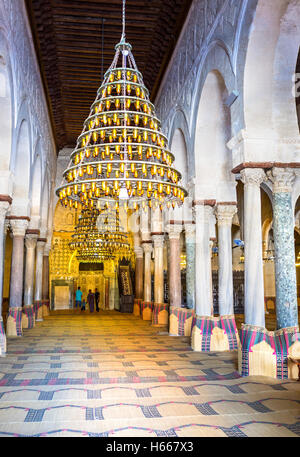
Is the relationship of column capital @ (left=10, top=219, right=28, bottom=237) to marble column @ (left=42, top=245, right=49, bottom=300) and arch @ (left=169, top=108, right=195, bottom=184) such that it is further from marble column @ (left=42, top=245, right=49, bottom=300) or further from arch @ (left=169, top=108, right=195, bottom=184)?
marble column @ (left=42, top=245, right=49, bottom=300)

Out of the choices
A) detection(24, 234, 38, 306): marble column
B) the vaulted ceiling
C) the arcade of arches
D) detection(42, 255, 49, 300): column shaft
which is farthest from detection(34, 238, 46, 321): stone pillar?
the vaulted ceiling

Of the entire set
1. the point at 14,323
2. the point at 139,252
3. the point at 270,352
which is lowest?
the point at 14,323

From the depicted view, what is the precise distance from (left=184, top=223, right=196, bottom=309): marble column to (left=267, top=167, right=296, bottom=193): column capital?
3833mm

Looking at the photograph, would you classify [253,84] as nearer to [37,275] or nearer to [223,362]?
[223,362]

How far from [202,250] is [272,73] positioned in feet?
11.5

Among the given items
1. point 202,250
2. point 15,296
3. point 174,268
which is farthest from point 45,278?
point 202,250

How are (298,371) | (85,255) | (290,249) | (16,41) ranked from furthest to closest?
(85,255), (16,41), (290,249), (298,371)

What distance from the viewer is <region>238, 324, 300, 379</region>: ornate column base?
199 inches

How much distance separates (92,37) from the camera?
9992mm

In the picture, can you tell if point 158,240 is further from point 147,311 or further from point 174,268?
point 147,311

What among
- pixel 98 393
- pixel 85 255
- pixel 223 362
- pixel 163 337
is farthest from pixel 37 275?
pixel 98 393

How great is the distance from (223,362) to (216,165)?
12.5ft

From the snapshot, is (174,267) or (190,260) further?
(174,267)
